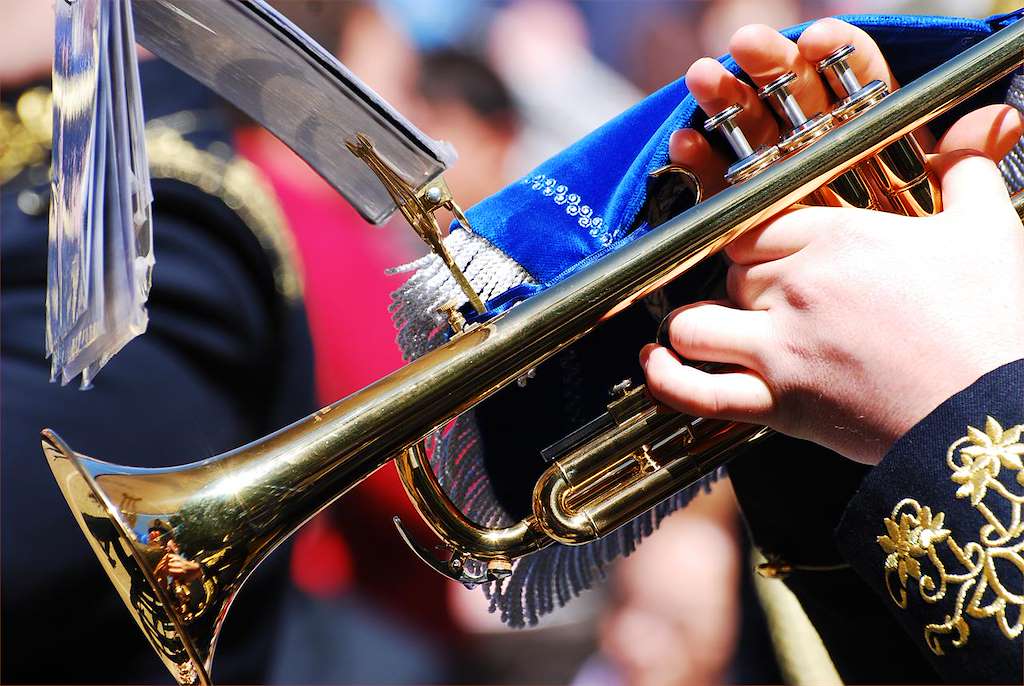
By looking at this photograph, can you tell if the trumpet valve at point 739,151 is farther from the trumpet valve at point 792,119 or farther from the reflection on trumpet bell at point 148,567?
the reflection on trumpet bell at point 148,567

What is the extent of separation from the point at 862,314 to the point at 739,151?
15cm

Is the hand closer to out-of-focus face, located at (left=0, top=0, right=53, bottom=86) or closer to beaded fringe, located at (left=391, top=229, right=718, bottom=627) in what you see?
beaded fringe, located at (left=391, top=229, right=718, bottom=627)

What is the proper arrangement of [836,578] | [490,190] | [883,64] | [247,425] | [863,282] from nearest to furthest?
[863,282] < [883,64] < [836,578] < [247,425] < [490,190]

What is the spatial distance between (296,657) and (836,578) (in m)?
0.86

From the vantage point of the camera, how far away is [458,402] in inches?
19.1

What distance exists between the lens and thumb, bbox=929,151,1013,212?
1.52 ft

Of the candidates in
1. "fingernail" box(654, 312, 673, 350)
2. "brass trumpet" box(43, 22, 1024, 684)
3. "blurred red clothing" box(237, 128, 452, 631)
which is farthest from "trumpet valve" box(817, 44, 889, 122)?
"blurred red clothing" box(237, 128, 452, 631)

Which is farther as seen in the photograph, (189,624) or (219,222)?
(219,222)

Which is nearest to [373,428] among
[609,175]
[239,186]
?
[609,175]

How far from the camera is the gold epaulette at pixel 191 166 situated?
123 centimetres

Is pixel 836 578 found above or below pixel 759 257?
below

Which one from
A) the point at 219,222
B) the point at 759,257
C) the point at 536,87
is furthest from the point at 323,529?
the point at 759,257

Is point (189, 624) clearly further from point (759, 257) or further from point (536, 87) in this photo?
point (536, 87)

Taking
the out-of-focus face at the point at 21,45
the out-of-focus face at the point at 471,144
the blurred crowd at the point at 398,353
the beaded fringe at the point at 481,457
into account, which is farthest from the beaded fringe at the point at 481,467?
the out-of-focus face at the point at 21,45
